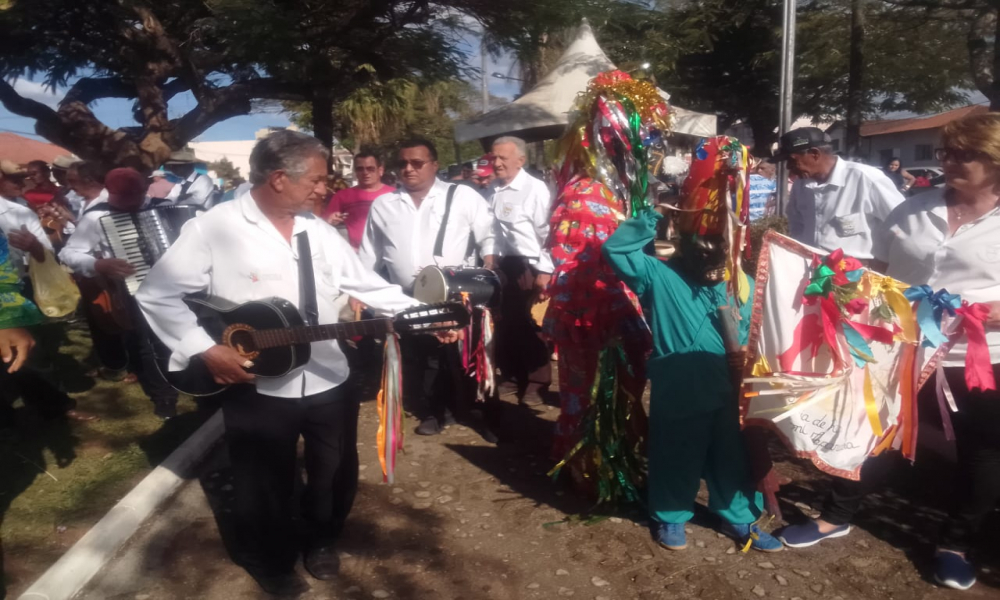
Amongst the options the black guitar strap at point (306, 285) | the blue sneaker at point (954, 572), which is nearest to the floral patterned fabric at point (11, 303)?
the black guitar strap at point (306, 285)

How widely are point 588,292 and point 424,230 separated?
150 cm

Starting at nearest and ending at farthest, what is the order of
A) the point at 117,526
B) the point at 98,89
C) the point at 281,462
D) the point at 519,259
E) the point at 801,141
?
1. the point at 281,462
2. the point at 117,526
3. the point at 801,141
4. the point at 519,259
5. the point at 98,89

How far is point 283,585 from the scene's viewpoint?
322 centimetres

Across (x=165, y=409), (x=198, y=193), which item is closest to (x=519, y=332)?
(x=165, y=409)

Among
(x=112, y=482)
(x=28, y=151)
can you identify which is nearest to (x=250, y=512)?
(x=112, y=482)

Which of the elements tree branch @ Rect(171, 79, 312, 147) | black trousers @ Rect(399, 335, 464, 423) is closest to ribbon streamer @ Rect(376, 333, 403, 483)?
black trousers @ Rect(399, 335, 464, 423)

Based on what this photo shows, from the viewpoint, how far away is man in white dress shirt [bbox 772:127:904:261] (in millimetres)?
4574

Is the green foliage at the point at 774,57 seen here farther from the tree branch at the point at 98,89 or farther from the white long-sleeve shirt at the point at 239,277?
the white long-sleeve shirt at the point at 239,277

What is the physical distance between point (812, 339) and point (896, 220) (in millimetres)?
727

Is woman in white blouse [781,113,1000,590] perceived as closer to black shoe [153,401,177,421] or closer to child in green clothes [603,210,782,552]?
child in green clothes [603,210,782,552]

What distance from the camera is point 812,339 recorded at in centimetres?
300

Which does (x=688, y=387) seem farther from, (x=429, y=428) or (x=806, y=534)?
(x=429, y=428)

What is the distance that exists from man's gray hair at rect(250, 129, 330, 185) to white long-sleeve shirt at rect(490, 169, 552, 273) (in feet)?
8.42

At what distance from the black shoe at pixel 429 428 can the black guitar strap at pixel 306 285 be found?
7.24 ft
